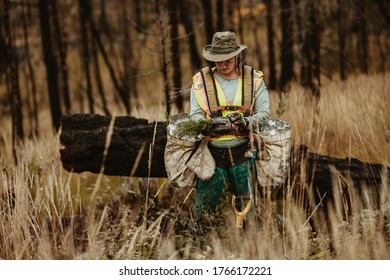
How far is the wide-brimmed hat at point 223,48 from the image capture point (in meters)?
3.35

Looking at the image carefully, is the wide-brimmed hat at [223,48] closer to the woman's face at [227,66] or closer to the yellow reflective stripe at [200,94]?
the woman's face at [227,66]

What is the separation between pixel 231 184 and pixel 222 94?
2.21 ft

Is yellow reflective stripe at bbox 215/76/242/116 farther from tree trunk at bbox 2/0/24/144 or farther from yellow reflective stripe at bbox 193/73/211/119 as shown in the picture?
tree trunk at bbox 2/0/24/144

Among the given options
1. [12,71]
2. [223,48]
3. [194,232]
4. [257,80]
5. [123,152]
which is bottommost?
[194,232]

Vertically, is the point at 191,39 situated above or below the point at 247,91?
below

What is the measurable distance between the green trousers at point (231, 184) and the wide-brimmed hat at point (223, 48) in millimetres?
767

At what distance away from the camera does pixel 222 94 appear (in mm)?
3461

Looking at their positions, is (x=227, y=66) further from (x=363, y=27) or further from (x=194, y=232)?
(x=363, y=27)

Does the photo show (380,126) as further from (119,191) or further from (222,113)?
(119,191)

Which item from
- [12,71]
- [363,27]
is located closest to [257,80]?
[12,71]

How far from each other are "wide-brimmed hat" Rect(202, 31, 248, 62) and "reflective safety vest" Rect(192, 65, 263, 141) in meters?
0.15

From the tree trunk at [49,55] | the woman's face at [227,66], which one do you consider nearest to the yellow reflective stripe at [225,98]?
the woman's face at [227,66]

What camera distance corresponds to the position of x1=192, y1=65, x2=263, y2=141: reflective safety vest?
3438mm
